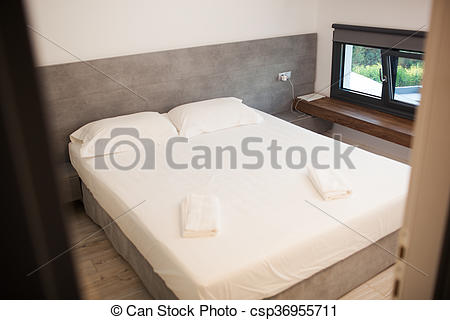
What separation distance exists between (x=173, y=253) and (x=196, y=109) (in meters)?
1.75

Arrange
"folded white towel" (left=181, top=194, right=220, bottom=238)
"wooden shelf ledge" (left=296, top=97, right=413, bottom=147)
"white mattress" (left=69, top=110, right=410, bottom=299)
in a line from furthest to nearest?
"wooden shelf ledge" (left=296, top=97, right=413, bottom=147) < "folded white towel" (left=181, top=194, right=220, bottom=238) < "white mattress" (left=69, top=110, right=410, bottom=299)

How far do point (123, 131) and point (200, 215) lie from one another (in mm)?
1300

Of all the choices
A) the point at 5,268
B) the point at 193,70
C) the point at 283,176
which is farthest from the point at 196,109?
the point at 5,268

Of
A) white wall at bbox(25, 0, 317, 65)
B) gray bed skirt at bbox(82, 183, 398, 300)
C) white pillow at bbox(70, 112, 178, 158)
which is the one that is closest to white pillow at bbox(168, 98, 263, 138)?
white pillow at bbox(70, 112, 178, 158)

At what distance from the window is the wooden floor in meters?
1.85

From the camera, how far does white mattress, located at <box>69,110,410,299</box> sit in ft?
6.26

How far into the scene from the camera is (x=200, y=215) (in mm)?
2162

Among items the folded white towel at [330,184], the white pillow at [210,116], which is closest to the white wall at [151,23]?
the white pillow at [210,116]

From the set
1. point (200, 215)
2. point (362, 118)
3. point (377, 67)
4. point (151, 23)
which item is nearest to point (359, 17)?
point (377, 67)

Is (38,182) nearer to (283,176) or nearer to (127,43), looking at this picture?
(283,176)

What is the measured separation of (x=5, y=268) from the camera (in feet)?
1.67

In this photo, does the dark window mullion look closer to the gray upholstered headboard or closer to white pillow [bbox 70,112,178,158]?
the gray upholstered headboard

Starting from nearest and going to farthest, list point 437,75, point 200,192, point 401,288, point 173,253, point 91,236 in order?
point 437,75 → point 401,288 → point 173,253 → point 200,192 → point 91,236

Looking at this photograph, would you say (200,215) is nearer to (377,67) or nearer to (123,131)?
(123,131)
